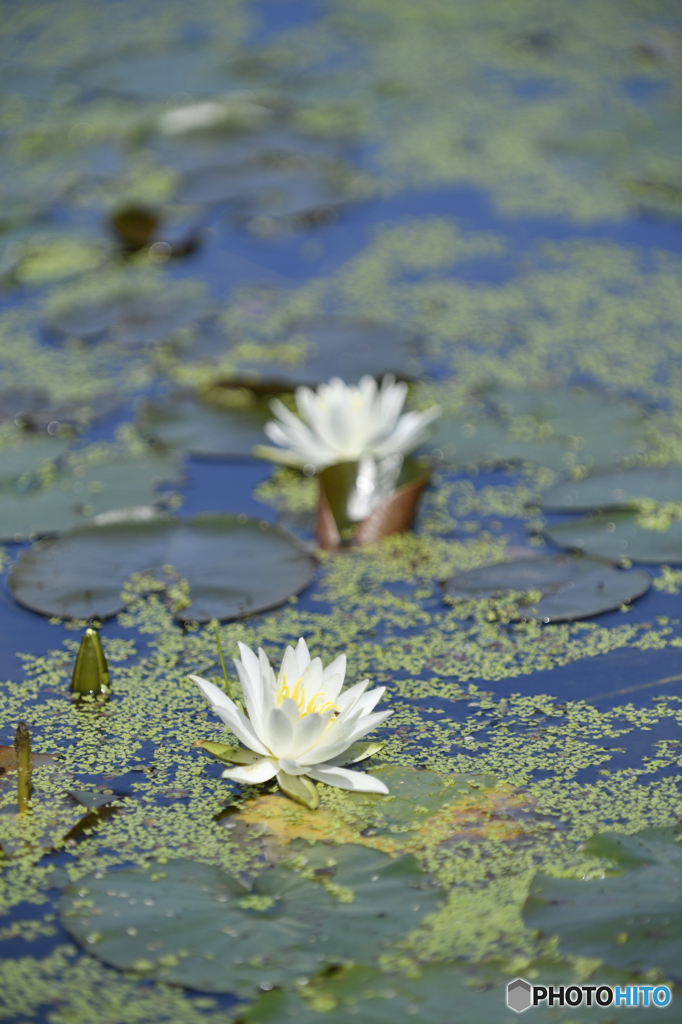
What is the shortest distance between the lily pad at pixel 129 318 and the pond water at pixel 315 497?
0.06 feet

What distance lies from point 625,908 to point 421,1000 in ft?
1.23

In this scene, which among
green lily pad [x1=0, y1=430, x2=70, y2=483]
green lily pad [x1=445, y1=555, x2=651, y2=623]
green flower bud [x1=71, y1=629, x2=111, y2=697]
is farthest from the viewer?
green lily pad [x1=0, y1=430, x2=70, y2=483]

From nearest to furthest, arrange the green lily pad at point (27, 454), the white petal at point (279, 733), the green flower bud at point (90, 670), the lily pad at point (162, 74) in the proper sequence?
the white petal at point (279, 733)
the green flower bud at point (90, 670)
the green lily pad at point (27, 454)
the lily pad at point (162, 74)

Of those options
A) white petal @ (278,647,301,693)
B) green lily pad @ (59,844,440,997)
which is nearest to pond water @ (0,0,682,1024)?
green lily pad @ (59,844,440,997)

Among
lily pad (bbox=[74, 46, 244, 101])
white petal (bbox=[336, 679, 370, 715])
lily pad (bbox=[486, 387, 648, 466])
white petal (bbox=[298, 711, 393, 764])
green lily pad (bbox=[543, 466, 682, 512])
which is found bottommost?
lily pad (bbox=[486, 387, 648, 466])

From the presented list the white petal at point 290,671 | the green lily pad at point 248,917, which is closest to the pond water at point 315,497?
the green lily pad at point 248,917

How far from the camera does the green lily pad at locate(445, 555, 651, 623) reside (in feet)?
8.53

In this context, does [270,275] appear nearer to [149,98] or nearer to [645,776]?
[149,98]

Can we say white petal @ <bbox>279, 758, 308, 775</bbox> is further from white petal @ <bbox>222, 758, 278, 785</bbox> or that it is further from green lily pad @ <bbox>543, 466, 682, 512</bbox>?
green lily pad @ <bbox>543, 466, 682, 512</bbox>

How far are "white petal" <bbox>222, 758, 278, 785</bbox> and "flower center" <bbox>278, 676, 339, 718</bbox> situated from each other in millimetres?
115

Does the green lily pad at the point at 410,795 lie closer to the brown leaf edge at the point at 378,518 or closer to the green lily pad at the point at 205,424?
the brown leaf edge at the point at 378,518

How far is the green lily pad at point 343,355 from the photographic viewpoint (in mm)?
3629

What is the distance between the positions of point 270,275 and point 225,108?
63.0 inches

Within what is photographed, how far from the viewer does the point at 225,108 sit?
217 inches
